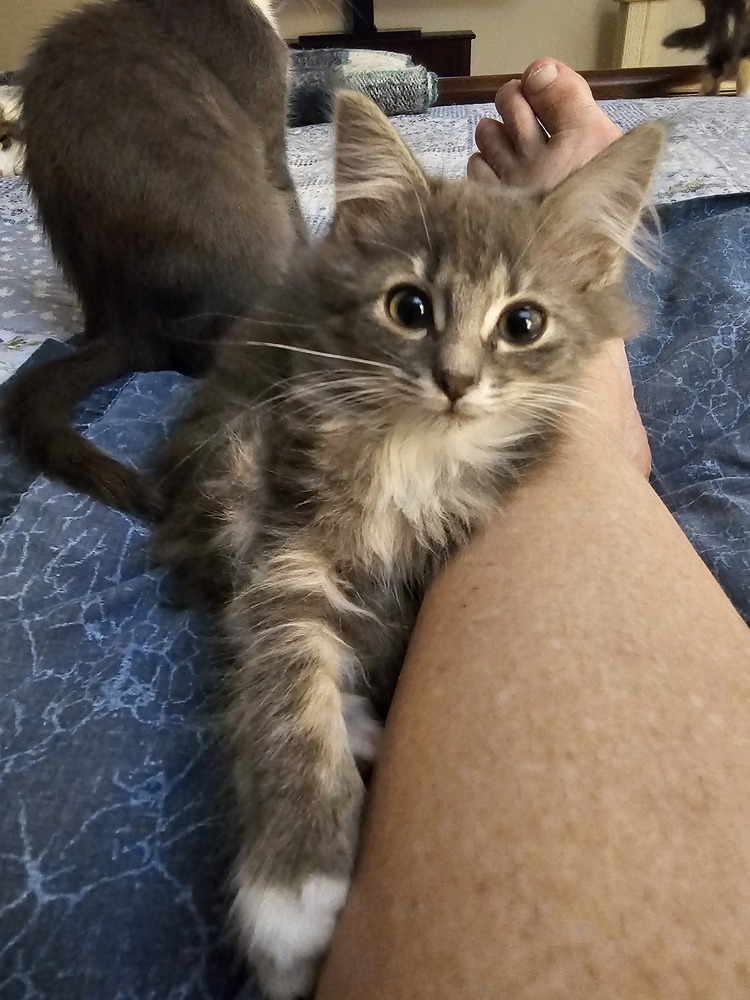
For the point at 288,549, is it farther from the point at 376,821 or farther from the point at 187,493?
the point at 376,821

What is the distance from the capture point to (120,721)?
2.42ft

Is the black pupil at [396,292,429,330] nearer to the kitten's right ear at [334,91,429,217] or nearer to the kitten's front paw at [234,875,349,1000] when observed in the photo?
the kitten's right ear at [334,91,429,217]

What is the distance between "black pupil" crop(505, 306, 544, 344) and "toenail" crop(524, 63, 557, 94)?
133 centimetres

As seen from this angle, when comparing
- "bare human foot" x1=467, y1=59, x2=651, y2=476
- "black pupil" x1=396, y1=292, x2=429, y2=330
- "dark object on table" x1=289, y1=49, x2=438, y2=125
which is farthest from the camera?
"dark object on table" x1=289, y1=49, x2=438, y2=125

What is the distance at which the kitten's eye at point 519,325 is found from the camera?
898 mm

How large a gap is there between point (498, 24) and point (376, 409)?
565 cm

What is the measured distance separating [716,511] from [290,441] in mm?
583

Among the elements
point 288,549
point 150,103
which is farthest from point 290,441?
point 150,103

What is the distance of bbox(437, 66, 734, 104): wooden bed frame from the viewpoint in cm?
344

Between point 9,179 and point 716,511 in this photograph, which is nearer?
point 716,511

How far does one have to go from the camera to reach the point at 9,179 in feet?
8.50

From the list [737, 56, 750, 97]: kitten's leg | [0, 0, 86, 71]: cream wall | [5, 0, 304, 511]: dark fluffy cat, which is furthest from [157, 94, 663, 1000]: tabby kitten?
[0, 0, 86, 71]: cream wall

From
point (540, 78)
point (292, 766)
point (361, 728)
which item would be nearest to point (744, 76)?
point (540, 78)

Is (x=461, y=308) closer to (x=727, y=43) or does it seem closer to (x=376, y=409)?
(x=376, y=409)
